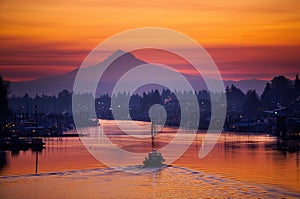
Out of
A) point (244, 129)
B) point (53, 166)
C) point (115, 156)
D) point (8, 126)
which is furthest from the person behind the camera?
point (244, 129)

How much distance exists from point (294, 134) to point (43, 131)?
75.2ft

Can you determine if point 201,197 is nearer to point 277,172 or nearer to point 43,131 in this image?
point 277,172

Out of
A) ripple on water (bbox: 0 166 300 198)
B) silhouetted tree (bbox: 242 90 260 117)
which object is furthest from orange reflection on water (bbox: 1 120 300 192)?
silhouetted tree (bbox: 242 90 260 117)

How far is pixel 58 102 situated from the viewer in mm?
164250

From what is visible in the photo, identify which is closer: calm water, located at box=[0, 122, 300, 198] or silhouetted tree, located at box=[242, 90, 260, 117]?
calm water, located at box=[0, 122, 300, 198]

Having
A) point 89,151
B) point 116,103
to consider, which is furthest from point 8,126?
point 116,103

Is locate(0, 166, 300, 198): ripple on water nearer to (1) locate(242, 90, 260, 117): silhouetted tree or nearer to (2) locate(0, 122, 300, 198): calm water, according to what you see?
(2) locate(0, 122, 300, 198): calm water

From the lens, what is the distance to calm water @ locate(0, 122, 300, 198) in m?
22.0

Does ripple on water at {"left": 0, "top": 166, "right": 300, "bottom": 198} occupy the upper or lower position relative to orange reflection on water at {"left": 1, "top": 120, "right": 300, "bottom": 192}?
lower

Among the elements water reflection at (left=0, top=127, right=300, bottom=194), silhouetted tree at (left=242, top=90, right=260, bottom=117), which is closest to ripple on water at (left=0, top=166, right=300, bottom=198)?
water reflection at (left=0, top=127, right=300, bottom=194)

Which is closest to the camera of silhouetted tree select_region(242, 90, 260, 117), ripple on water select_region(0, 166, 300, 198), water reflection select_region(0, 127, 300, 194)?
ripple on water select_region(0, 166, 300, 198)

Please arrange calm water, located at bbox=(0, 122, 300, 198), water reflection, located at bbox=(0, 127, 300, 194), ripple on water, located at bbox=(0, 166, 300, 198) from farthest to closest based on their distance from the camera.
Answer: water reflection, located at bbox=(0, 127, 300, 194)
calm water, located at bbox=(0, 122, 300, 198)
ripple on water, located at bbox=(0, 166, 300, 198)

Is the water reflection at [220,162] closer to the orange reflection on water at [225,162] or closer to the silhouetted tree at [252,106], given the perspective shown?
the orange reflection on water at [225,162]

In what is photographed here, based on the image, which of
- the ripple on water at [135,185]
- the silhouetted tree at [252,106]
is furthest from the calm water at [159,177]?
the silhouetted tree at [252,106]
